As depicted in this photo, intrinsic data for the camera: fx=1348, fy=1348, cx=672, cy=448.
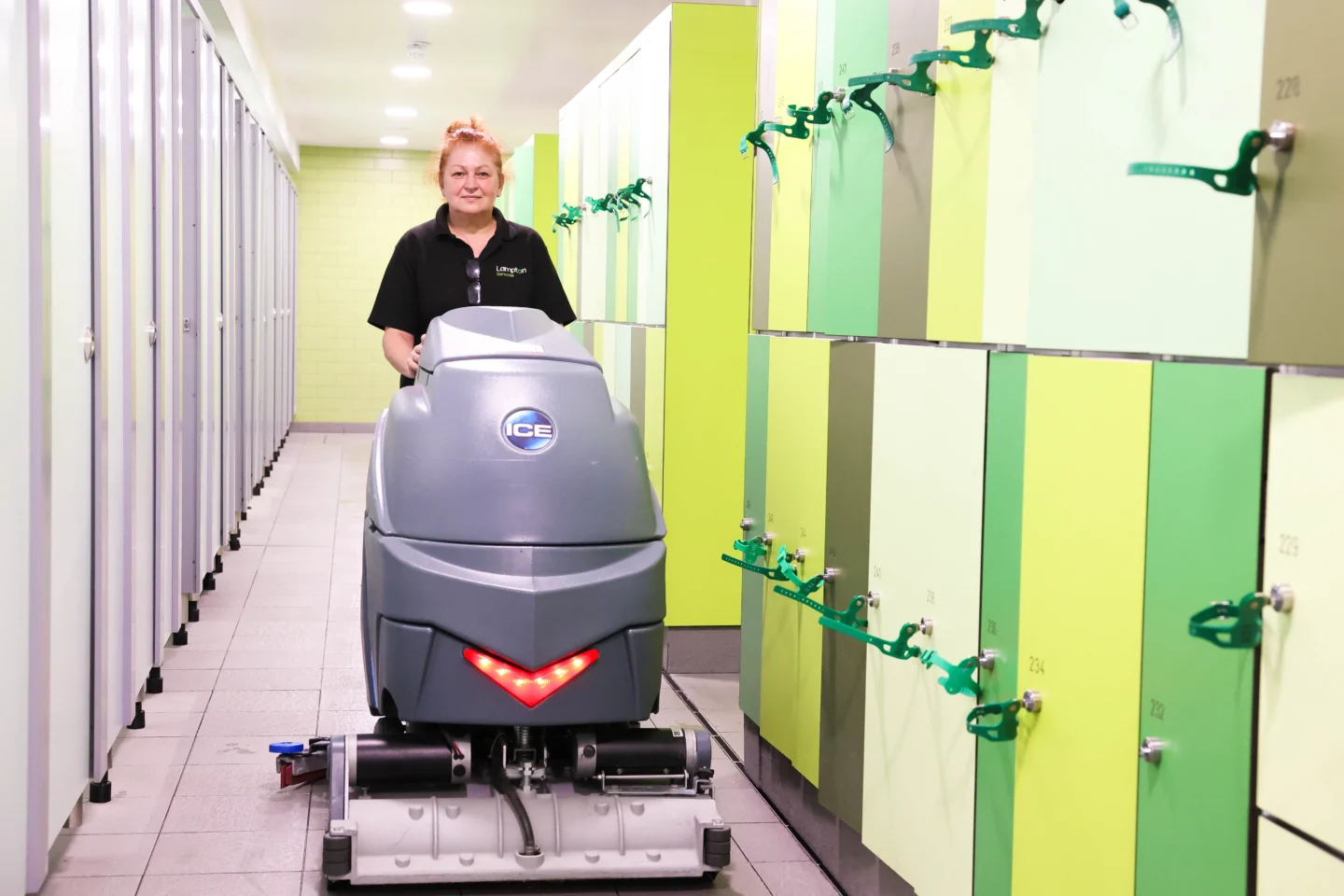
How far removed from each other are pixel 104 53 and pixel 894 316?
5.82ft

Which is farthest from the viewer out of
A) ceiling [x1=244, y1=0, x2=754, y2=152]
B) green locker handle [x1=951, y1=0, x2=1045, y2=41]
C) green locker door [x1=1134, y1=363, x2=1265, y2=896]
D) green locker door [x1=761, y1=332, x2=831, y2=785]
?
ceiling [x1=244, y1=0, x2=754, y2=152]

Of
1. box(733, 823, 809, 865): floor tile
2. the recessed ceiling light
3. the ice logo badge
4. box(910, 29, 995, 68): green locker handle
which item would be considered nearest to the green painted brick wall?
the recessed ceiling light

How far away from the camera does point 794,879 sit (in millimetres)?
2629

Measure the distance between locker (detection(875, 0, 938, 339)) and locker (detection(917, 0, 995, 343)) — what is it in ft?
0.10

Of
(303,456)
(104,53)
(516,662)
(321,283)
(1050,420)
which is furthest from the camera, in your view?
(321,283)

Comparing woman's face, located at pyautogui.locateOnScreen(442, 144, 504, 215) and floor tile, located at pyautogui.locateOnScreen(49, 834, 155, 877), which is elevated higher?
woman's face, located at pyautogui.locateOnScreen(442, 144, 504, 215)

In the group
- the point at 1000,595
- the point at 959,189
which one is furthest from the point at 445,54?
the point at 1000,595

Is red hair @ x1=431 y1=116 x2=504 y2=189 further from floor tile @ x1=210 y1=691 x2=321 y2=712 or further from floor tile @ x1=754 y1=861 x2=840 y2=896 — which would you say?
floor tile @ x1=754 y1=861 x2=840 y2=896

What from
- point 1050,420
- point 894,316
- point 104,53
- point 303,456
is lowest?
point 303,456

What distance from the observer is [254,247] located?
294 inches

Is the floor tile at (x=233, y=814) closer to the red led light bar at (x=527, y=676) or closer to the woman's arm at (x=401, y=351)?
the red led light bar at (x=527, y=676)

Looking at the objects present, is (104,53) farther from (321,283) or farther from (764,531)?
(321,283)

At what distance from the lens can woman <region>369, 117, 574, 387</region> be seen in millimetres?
3242

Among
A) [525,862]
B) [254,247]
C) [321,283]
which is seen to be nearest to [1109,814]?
[525,862]
